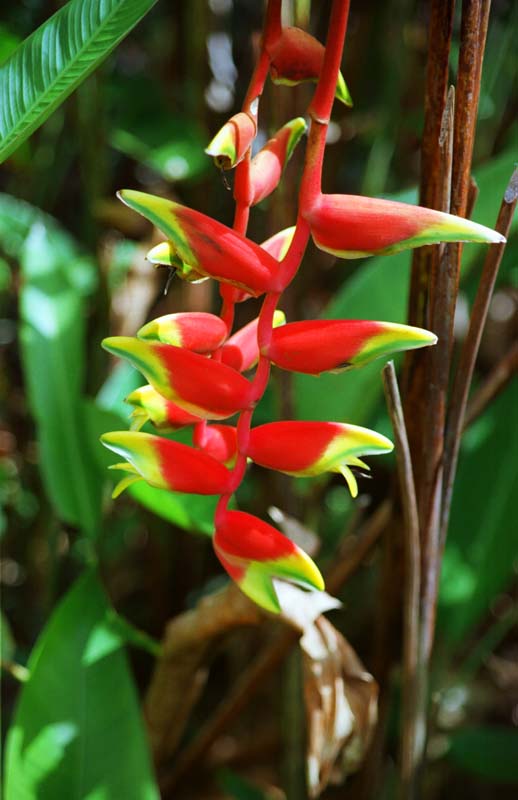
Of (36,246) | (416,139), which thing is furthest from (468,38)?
(416,139)

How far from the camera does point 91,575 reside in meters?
0.55

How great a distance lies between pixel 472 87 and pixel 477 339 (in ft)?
0.39

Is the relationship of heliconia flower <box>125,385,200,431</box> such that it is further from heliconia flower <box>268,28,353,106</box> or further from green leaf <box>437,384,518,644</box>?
green leaf <box>437,384,518,644</box>

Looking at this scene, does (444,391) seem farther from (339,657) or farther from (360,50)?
(360,50)

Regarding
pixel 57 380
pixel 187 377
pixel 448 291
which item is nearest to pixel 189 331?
pixel 187 377

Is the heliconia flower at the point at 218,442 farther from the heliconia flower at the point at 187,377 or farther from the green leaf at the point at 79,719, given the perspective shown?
the green leaf at the point at 79,719

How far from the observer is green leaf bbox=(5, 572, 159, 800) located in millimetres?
529

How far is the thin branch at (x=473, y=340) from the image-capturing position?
1.28 ft

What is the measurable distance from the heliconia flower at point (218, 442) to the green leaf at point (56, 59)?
142 millimetres

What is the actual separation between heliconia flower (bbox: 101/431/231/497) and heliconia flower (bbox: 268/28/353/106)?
0.51ft

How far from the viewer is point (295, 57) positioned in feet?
1.14

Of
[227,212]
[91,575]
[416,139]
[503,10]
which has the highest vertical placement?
[503,10]

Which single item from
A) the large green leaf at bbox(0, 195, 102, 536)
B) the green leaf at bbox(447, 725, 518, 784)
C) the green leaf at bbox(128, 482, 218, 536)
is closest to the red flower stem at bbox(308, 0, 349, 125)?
the green leaf at bbox(128, 482, 218, 536)

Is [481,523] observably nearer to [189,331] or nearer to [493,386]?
[493,386]
